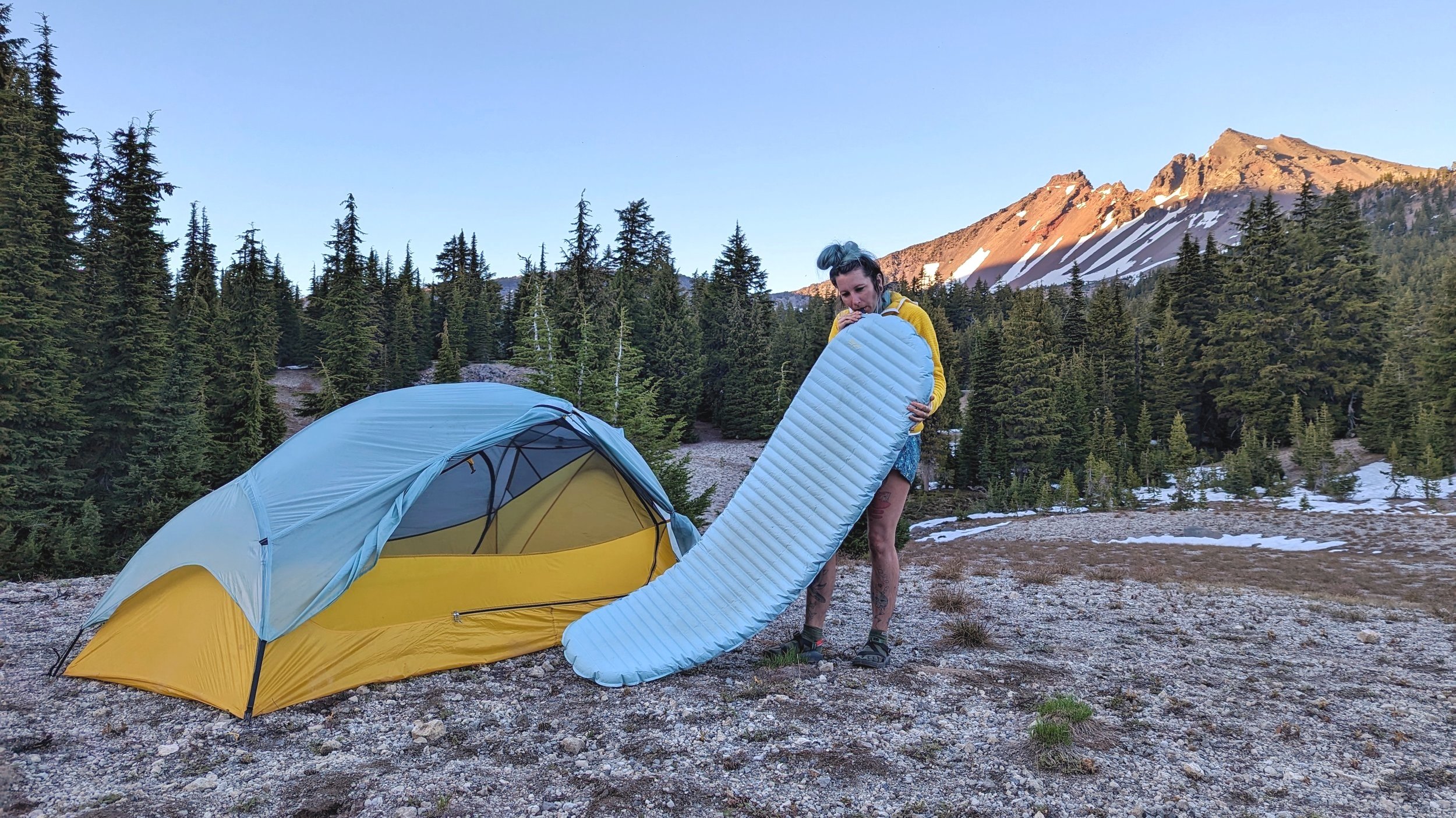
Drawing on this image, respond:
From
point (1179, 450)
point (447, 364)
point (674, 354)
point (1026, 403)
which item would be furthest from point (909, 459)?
point (447, 364)

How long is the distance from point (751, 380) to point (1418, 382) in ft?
123

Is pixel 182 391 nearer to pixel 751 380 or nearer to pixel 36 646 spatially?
pixel 36 646

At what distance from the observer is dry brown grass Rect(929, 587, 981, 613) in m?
6.87

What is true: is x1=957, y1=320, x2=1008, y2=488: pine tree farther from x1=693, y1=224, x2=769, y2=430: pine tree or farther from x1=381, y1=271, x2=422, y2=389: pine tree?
x1=381, y1=271, x2=422, y2=389: pine tree

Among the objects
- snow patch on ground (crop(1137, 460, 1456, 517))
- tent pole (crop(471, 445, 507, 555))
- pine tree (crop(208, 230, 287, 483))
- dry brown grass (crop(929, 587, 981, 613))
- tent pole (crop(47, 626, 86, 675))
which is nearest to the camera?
tent pole (crop(47, 626, 86, 675))

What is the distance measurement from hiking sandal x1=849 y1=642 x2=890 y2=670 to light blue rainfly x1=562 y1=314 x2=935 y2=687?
2.29 feet

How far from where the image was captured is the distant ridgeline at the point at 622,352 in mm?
20141

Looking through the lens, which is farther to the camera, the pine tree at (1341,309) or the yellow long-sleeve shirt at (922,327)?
the pine tree at (1341,309)

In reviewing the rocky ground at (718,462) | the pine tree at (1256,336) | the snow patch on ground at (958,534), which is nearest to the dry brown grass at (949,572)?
the snow patch on ground at (958,534)

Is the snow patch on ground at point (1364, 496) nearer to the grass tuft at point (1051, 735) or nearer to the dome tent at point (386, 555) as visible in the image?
the grass tuft at point (1051, 735)

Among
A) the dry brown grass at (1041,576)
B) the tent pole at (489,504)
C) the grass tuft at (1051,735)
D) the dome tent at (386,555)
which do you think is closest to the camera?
the grass tuft at (1051,735)

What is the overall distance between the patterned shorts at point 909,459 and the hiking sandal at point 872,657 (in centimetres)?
118

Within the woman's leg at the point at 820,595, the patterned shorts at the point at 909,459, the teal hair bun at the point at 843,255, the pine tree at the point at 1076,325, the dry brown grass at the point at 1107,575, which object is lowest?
the dry brown grass at the point at 1107,575

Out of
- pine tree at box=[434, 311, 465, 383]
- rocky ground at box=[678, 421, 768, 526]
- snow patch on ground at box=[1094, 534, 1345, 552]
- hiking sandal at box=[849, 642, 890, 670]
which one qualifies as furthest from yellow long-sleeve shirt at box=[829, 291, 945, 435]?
pine tree at box=[434, 311, 465, 383]
